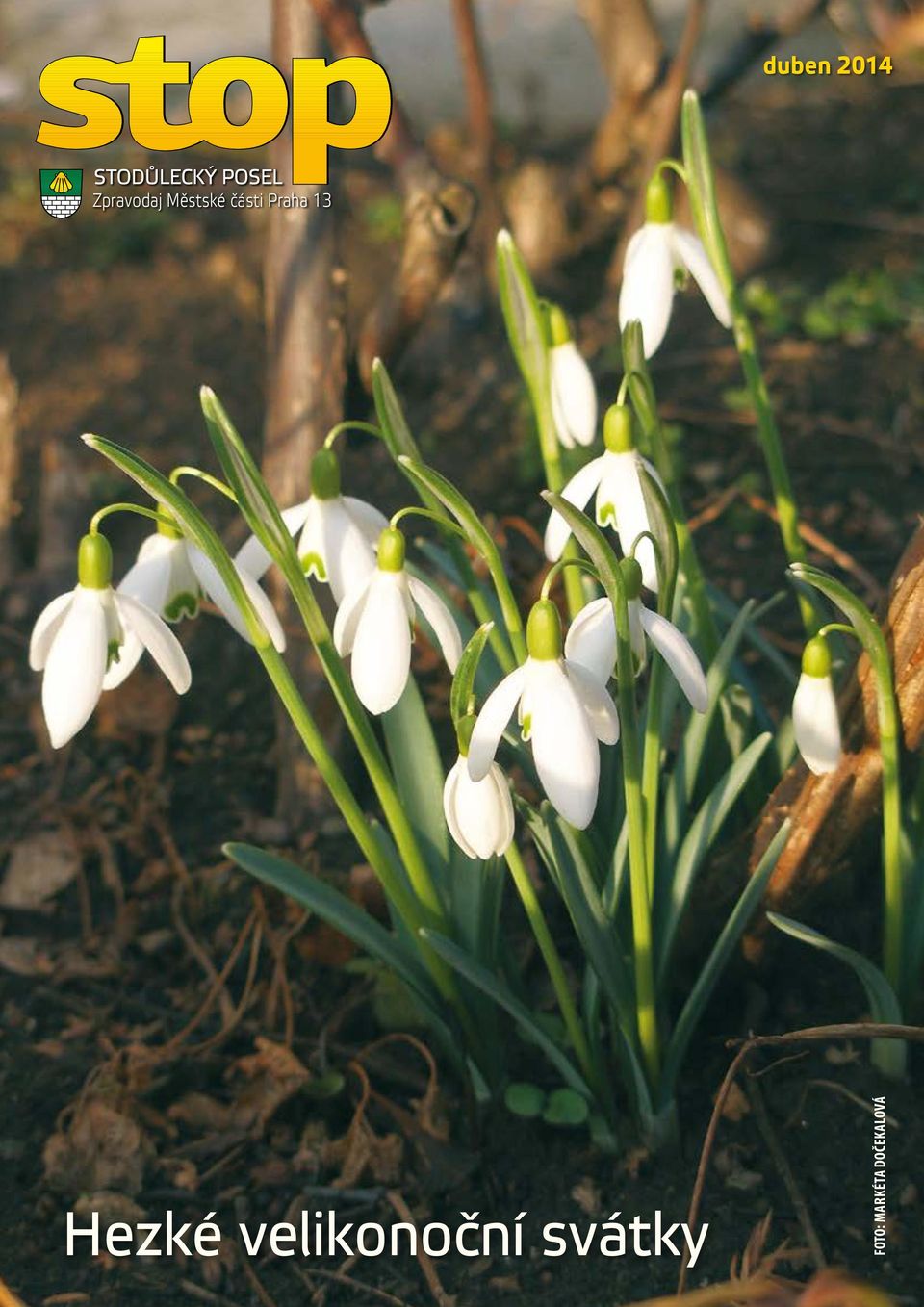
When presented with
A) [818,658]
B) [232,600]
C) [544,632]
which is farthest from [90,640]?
[818,658]

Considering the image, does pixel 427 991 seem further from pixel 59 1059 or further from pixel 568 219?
pixel 568 219

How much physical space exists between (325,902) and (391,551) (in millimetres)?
408

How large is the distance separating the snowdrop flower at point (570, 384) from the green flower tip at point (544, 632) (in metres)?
0.38

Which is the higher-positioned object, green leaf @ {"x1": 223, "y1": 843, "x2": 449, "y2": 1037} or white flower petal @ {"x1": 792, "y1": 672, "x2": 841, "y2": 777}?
white flower petal @ {"x1": 792, "y1": 672, "x2": 841, "y2": 777}

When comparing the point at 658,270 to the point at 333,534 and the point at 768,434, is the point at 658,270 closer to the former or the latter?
the point at 768,434

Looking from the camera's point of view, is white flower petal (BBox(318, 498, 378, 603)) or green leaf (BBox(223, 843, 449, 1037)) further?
green leaf (BBox(223, 843, 449, 1037))

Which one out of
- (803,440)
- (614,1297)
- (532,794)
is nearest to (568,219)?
(803,440)

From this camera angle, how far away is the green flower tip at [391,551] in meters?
1.16

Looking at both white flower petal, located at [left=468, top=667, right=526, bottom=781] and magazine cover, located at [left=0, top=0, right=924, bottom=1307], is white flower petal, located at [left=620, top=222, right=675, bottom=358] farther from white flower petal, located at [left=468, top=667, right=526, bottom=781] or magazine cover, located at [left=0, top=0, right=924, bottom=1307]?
white flower petal, located at [left=468, top=667, right=526, bottom=781]

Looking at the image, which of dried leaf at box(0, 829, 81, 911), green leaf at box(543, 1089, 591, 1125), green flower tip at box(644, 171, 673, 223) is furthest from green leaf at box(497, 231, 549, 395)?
dried leaf at box(0, 829, 81, 911)

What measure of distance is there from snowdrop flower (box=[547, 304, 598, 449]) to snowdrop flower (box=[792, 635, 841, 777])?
32 cm

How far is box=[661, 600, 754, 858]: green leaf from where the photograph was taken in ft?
4.72

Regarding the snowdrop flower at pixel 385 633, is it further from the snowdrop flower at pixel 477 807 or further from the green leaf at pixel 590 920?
the green leaf at pixel 590 920

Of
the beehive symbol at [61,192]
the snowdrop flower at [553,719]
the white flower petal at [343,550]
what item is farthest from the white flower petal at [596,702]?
the beehive symbol at [61,192]
